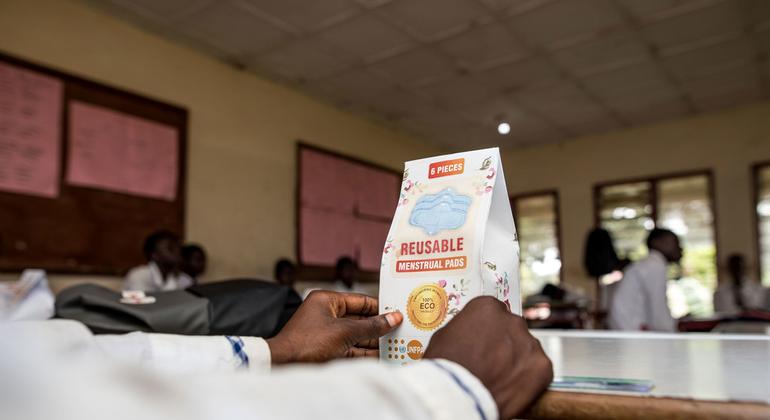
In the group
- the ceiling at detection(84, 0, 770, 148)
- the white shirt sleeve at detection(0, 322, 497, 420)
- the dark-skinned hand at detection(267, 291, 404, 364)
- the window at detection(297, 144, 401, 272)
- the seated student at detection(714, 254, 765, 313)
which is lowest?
the seated student at detection(714, 254, 765, 313)

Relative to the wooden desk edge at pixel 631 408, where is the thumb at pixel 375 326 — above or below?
above

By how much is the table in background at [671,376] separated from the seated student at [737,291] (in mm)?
4756

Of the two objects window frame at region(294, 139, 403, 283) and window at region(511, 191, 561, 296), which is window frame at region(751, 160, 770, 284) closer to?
window at region(511, 191, 561, 296)

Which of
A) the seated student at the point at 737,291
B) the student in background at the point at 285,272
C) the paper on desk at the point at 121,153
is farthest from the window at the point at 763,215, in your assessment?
the paper on desk at the point at 121,153

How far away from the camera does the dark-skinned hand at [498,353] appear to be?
1.63 ft

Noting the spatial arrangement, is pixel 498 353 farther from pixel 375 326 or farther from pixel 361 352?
pixel 361 352

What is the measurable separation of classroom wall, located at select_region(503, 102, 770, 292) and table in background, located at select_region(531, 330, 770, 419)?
16.7 ft

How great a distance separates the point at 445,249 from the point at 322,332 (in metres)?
0.18

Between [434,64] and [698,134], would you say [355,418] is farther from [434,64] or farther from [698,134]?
[698,134]

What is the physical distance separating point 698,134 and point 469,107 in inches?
94.1

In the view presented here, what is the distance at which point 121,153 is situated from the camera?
3619mm

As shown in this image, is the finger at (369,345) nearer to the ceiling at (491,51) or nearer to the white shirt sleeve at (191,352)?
the white shirt sleeve at (191,352)

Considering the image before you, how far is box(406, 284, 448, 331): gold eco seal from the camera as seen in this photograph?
0.67 m

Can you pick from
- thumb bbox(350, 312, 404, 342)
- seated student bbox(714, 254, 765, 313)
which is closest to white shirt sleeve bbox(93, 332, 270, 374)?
thumb bbox(350, 312, 404, 342)
